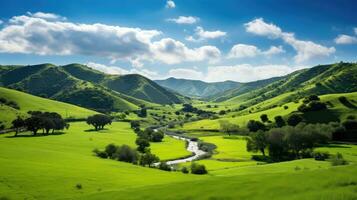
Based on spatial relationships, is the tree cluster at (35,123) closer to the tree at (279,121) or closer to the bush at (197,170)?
the bush at (197,170)

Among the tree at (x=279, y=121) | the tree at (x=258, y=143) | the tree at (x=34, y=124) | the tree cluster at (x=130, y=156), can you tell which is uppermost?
the tree at (x=279, y=121)

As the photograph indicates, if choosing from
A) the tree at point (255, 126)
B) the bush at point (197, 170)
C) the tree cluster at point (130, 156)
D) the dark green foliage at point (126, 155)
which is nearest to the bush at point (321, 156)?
the bush at point (197, 170)

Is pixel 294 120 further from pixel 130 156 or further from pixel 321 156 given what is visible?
pixel 130 156

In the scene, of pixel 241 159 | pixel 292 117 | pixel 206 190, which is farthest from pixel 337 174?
pixel 292 117

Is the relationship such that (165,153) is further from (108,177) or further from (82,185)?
(82,185)

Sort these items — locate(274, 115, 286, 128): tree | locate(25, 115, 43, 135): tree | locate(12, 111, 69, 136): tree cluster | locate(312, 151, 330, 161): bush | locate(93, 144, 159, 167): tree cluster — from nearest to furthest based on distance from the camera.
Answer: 1. locate(93, 144, 159, 167): tree cluster
2. locate(312, 151, 330, 161): bush
3. locate(12, 111, 69, 136): tree cluster
4. locate(25, 115, 43, 135): tree
5. locate(274, 115, 286, 128): tree

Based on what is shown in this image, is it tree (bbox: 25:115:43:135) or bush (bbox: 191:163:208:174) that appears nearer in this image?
bush (bbox: 191:163:208:174)

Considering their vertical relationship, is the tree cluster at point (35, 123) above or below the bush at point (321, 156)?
above

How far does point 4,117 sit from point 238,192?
605 ft

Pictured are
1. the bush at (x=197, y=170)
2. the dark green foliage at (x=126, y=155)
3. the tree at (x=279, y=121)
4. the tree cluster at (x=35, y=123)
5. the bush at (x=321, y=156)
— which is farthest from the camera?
the tree at (x=279, y=121)

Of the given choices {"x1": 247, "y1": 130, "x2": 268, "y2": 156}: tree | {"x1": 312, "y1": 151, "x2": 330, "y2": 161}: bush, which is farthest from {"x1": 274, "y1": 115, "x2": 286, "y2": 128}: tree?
{"x1": 312, "y1": 151, "x2": 330, "y2": 161}: bush

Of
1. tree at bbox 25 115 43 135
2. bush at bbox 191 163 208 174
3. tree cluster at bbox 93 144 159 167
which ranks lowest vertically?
bush at bbox 191 163 208 174

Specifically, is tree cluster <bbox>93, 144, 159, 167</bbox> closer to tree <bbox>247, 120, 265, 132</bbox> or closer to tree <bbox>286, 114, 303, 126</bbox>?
tree <bbox>247, 120, 265, 132</bbox>

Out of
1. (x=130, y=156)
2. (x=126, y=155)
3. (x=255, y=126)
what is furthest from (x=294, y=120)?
(x=126, y=155)
